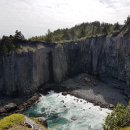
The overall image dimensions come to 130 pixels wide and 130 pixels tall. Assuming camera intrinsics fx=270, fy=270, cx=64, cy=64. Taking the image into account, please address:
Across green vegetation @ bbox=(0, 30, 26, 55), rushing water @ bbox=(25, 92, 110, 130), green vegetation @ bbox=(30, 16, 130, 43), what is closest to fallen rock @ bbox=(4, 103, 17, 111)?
rushing water @ bbox=(25, 92, 110, 130)

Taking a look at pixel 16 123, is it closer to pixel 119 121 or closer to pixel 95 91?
pixel 119 121

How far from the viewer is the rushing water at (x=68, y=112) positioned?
217ft

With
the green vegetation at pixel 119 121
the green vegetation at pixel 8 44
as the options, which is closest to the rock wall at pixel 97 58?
the green vegetation at pixel 8 44

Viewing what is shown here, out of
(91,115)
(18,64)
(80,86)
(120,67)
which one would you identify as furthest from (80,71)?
(91,115)

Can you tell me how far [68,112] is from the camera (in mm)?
75062

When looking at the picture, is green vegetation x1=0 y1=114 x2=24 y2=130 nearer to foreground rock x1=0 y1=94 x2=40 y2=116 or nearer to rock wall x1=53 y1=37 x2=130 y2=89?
foreground rock x1=0 y1=94 x2=40 y2=116

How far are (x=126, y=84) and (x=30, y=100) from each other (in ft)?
102

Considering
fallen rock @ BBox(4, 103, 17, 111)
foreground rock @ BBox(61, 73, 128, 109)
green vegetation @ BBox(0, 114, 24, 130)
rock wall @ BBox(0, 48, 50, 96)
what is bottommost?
fallen rock @ BBox(4, 103, 17, 111)

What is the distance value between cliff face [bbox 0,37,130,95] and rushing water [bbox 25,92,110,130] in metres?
9.44

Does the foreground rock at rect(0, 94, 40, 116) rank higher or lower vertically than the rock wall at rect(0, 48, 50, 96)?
lower

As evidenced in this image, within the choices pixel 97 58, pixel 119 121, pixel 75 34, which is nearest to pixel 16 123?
pixel 119 121

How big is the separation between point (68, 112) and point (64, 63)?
32587 millimetres

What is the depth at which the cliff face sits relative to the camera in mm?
87688

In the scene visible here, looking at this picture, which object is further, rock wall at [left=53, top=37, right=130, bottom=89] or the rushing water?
rock wall at [left=53, top=37, right=130, bottom=89]
